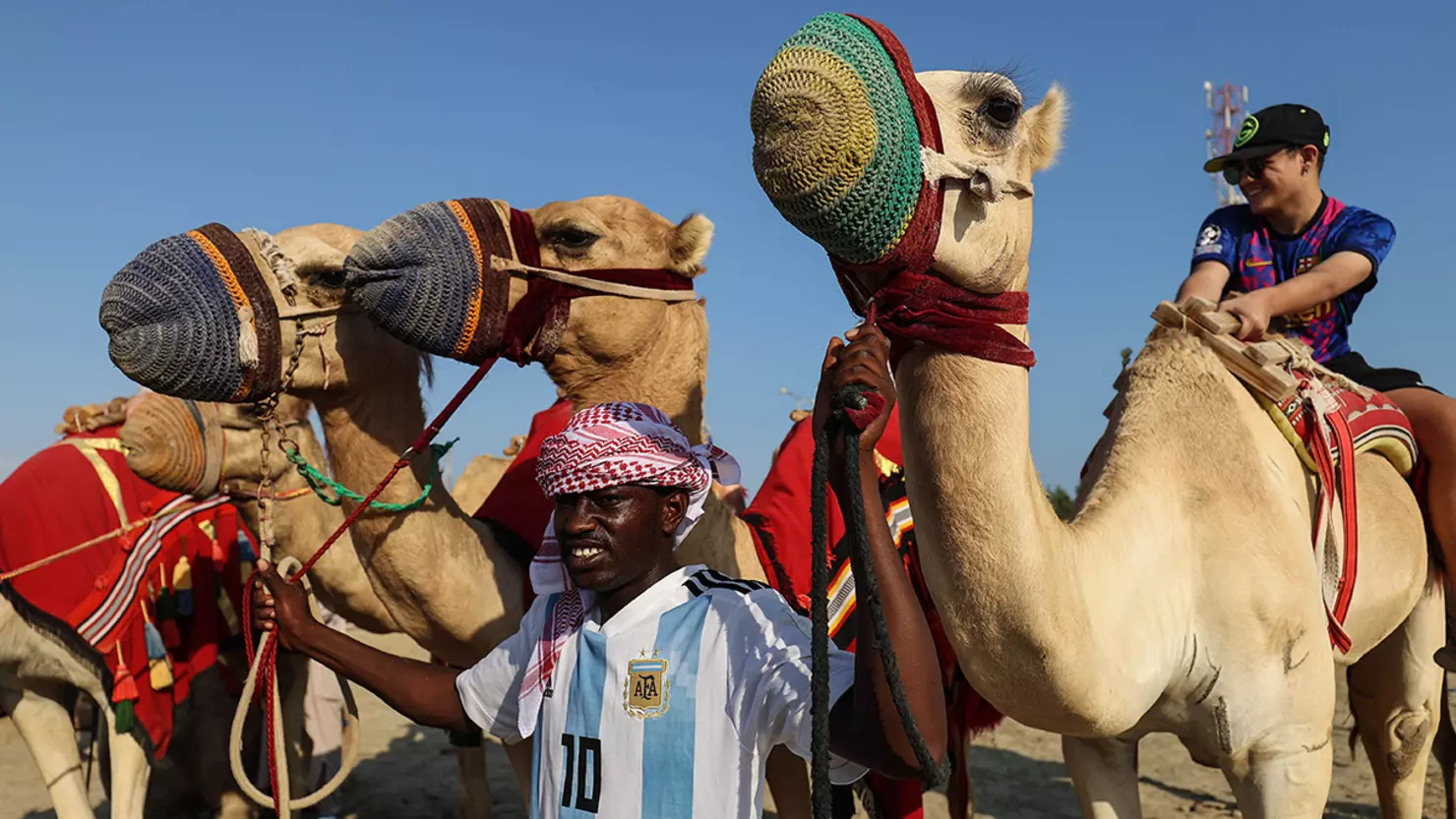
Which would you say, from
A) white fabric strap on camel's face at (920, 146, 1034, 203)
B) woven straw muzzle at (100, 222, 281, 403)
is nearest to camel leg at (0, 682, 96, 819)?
woven straw muzzle at (100, 222, 281, 403)

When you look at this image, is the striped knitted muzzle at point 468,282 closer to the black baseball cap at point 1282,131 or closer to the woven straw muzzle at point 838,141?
the woven straw muzzle at point 838,141

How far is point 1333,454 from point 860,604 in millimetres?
2335

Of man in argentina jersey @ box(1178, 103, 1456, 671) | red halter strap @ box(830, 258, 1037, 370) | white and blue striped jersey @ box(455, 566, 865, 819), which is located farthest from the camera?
man in argentina jersey @ box(1178, 103, 1456, 671)

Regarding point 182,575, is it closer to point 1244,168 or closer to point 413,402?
point 413,402

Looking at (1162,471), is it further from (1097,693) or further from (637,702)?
(637,702)

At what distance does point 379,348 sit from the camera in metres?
3.81

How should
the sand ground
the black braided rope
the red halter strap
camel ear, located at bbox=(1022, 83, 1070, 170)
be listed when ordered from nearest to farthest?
the black braided rope < the red halter strap < camel ear, located at bbox=(1022, 83, 1070, 170) < the sand ground

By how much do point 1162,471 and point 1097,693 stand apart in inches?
34.0

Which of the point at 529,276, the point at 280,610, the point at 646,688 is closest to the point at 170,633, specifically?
the point at 529,276

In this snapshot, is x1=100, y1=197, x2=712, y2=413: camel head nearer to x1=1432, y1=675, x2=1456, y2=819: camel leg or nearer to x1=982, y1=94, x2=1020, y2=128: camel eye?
x1=982, y1=94, x2=1020, y2=128: camel eye

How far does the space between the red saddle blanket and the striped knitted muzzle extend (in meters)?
2.19

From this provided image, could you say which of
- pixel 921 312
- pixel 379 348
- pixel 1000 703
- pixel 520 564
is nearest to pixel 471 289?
pixel 379 348

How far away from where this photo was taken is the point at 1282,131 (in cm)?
411

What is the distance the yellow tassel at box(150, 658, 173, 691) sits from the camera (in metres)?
5.36
